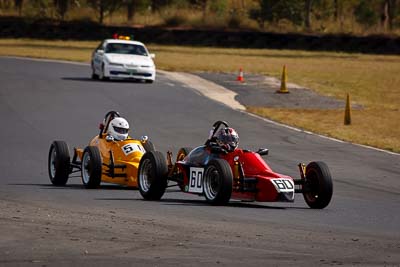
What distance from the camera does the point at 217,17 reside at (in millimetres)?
77062

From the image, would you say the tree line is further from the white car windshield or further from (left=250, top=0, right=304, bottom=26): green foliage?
the white car windshield

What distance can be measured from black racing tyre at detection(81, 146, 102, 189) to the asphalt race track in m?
0.19

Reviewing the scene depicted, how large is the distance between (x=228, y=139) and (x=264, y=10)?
63.9 meters

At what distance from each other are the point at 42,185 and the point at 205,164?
3.30m

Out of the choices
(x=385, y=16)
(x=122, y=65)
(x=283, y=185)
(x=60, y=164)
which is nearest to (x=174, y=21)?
(x=385, y=16)

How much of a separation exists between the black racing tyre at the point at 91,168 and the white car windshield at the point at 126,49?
2521cm

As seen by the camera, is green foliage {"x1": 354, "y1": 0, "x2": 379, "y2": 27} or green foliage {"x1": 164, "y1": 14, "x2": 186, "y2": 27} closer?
green foliage {"x1": 164, "y1": 14, "x2": 186, "y2": 27}

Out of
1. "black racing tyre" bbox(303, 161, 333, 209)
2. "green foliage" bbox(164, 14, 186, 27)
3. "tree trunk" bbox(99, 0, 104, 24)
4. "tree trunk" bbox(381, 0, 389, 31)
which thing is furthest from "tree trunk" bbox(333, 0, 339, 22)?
"black racing tyre" bbox(303, 161, 333, 209)

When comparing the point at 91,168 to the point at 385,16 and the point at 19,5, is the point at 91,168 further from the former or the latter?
the point at 19,5

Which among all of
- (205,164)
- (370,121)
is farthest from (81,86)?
(205,164)

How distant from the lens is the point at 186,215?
13.2 meters

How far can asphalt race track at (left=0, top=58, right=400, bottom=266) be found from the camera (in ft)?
32.4

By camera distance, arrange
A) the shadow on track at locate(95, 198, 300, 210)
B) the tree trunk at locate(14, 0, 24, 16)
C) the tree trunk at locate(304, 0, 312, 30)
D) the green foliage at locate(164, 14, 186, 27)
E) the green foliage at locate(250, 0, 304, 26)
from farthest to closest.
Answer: the tree trunk at locate(14, 0, 24, 16) < the green foliage at locate(250, 0, 304, 26) < the tree trunk at locate(304, 0, 312, 30) < the green foliage at locate(164, 14, 186, 27) < the shadow on track at locate(95, 198, 300, 210)

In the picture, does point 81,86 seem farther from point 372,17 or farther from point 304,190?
point 372,17
